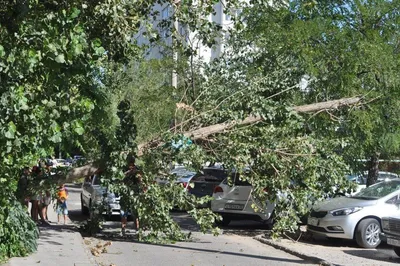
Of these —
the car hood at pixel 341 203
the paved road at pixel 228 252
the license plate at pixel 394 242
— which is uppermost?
the car hood at pixel 341 203

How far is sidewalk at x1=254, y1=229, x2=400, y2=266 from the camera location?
42.7 feet

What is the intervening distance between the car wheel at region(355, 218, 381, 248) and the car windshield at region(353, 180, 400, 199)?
2.73 feet

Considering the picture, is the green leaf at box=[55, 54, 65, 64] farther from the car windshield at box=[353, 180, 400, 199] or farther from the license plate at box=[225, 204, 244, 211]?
the license plate at box=[225, 204, 244, 211]

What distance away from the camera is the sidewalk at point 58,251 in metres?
11.2

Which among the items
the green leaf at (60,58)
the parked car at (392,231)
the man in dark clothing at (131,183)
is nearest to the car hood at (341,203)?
the parked car at (392,231)

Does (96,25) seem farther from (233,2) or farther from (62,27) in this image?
(62,27)

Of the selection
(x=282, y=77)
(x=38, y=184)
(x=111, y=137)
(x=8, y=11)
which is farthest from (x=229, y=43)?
(x=8, y=11)

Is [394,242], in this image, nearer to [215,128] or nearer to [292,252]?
[292,252]

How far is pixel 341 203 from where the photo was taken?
15688 mm

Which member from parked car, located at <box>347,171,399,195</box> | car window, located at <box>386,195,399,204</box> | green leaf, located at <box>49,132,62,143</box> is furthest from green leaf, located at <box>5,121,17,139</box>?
car window, located at <box>386,195,399,204</box>

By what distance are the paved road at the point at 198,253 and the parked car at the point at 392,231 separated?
68.4 inches

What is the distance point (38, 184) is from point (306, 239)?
6529mm

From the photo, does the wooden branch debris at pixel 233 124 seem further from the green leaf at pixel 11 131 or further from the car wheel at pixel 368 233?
the green leaf at pixel 11 131

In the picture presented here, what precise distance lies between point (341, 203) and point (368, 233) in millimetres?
1040
